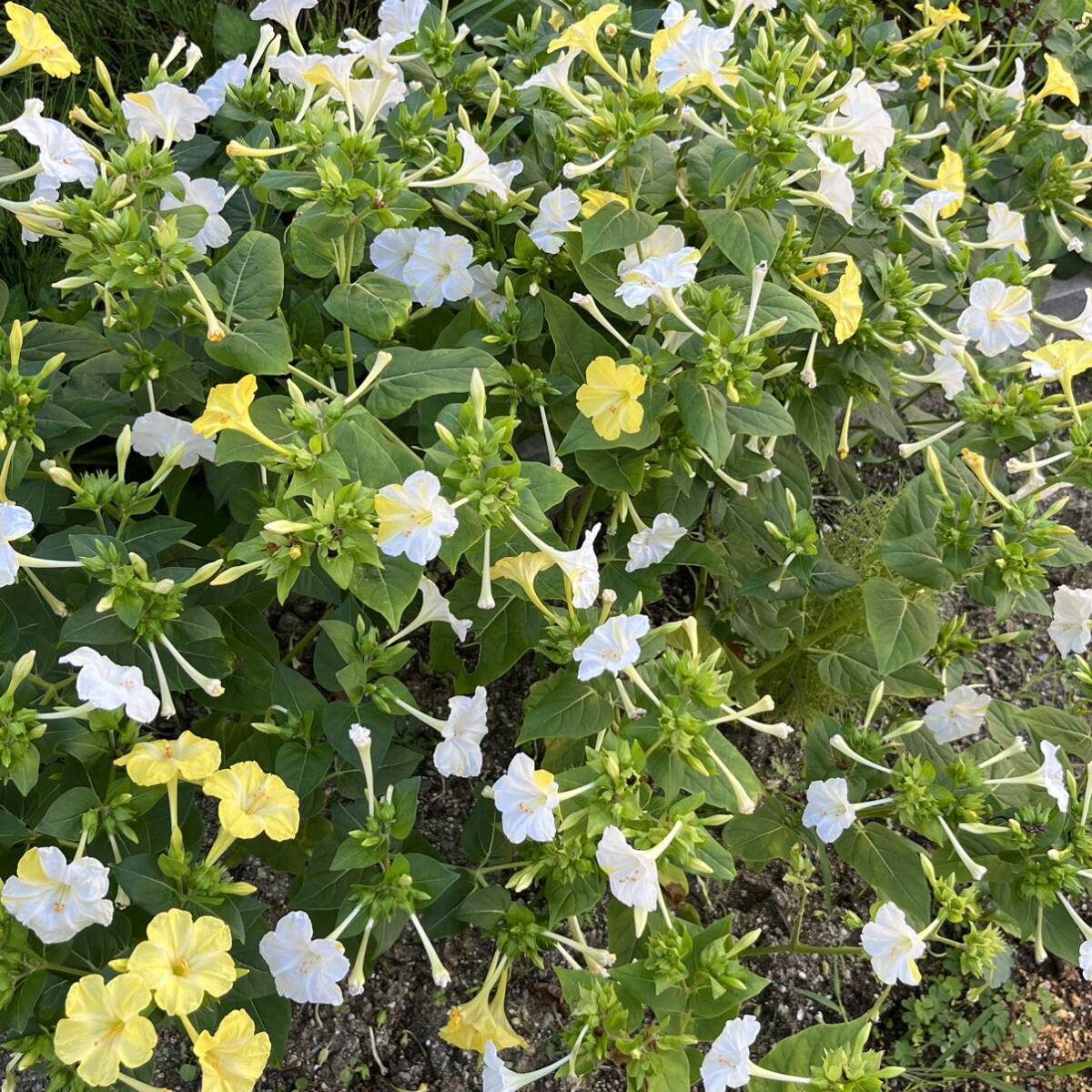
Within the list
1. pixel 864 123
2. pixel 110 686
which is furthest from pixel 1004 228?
pixel 110 686

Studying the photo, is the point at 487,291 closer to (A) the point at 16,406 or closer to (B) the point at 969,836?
(A) the point at 16,406

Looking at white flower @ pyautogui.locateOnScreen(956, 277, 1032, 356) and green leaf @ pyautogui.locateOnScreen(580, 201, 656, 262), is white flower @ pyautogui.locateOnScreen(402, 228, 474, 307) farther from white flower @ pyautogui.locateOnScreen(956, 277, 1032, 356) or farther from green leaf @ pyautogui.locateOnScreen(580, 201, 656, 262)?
white flower @ pyautogui.locateOnScreen(956, 277, 1032, 356)

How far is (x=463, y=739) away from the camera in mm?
1672

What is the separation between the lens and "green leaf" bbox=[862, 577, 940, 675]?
182 centimetres

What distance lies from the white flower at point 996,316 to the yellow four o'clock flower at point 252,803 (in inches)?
54.4

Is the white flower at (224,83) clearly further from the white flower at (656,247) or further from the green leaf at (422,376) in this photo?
the white flower at (656,247)

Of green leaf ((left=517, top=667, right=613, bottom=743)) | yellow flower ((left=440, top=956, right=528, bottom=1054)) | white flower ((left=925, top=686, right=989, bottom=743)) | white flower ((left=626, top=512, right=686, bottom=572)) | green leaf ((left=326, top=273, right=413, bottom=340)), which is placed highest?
green leaf ((left=326, top=273, right=413, bottom=340))

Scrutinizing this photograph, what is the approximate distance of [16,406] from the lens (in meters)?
1.59

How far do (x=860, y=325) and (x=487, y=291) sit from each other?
Result: 26.6 inches

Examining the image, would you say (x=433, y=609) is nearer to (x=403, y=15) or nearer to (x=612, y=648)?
(x=612, y=648)

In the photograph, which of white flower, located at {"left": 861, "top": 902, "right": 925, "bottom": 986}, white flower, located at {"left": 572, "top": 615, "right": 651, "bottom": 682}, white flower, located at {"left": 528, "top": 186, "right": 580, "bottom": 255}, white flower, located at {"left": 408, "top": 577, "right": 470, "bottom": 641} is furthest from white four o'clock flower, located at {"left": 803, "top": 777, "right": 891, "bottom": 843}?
white flower, located at {"left": 528, "top": 186, "right": 580, "bottom": 255}

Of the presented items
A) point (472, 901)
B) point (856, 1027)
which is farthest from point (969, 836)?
point (472, 901)

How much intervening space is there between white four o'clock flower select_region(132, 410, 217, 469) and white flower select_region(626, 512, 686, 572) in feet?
2.44

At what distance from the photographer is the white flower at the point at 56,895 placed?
1405mm
